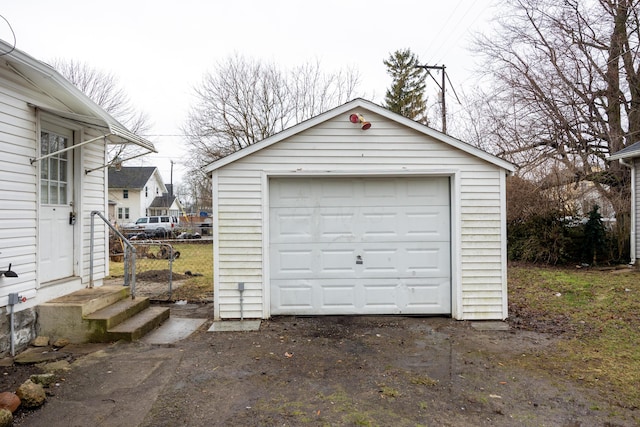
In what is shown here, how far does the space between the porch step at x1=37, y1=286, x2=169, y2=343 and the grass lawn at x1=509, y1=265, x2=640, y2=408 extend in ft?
16.0

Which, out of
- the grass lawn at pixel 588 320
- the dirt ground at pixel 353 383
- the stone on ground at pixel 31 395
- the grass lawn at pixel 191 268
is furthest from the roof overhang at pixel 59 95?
the grass lawn at pixel 588 320

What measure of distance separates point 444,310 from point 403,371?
2385mm

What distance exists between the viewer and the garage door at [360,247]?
6.29 m

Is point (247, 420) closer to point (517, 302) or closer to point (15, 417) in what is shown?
point (15, 417)

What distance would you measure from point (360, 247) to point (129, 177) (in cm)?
3818

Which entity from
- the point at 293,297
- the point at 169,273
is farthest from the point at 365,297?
the point at 169,273

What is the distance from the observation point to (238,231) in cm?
605

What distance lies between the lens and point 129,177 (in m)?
39.0

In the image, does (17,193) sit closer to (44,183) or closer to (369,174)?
(44,183)

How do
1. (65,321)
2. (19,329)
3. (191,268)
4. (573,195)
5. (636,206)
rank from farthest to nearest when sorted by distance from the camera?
(191,268) → (573,195) → (636,206) → (65,321) → (19,329)

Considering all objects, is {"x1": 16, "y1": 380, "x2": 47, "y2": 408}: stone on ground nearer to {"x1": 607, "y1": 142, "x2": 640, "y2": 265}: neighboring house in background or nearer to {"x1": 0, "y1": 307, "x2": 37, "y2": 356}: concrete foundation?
{"x1": 0, "y1": 307, "x2": 37, "y2": 356}: concrete foundation

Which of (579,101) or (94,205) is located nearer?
(94,205)

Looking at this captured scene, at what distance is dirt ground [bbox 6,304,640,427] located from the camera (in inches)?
126

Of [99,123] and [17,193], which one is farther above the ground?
[99,123]
